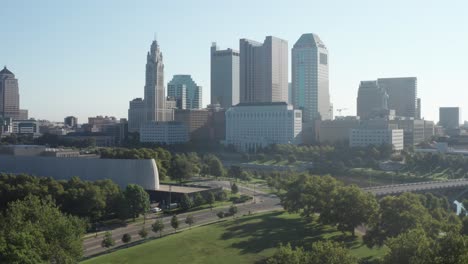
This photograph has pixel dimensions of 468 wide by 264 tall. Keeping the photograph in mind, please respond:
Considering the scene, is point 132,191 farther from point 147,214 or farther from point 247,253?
point 247,253

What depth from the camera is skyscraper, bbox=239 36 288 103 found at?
16675cm

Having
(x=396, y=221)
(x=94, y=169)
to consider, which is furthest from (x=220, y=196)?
(x=396, y=221)

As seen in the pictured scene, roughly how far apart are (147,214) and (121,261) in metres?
16.8

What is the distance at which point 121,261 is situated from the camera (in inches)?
1294

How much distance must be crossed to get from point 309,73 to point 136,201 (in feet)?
371

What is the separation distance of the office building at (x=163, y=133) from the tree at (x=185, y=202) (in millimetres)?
84956

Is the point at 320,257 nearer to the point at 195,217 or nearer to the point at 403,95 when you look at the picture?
the point at 195,217

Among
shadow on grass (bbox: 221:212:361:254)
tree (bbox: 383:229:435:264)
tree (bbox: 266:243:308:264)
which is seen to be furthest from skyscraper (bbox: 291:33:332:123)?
tree (bbox: 266:243:308:264)

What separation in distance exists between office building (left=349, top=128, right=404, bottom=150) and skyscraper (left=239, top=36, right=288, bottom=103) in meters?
60.9

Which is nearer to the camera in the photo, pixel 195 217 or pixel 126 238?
pixel 126 238

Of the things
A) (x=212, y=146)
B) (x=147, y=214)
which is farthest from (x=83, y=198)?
(x=212, y=146)

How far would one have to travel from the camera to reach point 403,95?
17175 centimetres

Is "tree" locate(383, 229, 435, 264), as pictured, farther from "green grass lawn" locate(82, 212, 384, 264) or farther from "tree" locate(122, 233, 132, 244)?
"tree" locate(122, 233, 132, 244)

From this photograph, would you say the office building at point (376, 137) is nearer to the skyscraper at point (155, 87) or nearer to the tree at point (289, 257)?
the skyscraper at point (155, 87)
